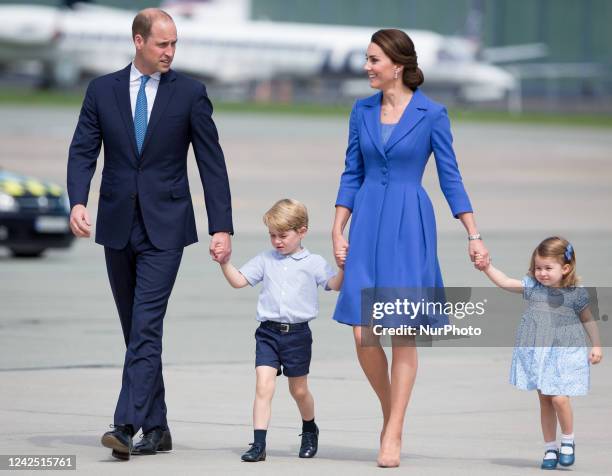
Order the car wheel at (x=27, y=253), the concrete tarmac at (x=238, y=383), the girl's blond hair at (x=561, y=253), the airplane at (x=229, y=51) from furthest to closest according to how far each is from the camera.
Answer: the airplane at (x=229, y=51)
the car wheel at (x=27, y=253)
the concrete tarmac at (x=238, y=383)
the girl's blond hair at (x=561, y=253)

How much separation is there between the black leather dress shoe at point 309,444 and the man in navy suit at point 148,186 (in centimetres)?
60

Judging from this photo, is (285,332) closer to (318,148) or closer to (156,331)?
(156,331)

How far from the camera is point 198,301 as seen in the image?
43.2 feet

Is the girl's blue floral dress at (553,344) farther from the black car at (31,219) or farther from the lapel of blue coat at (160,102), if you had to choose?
the black car at (31,219)

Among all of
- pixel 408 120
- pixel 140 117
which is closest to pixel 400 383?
pixel 408 120

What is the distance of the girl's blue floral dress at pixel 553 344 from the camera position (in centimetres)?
625

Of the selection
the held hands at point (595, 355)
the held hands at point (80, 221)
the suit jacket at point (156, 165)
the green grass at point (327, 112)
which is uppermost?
the green grass at point (327, 112)

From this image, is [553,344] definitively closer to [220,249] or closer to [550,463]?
[550,463]

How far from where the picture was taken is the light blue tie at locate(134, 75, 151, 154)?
22.1 feet

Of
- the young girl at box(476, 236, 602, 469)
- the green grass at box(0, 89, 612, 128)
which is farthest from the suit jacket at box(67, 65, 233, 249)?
the green grass at box(0, 89, 612, 128)

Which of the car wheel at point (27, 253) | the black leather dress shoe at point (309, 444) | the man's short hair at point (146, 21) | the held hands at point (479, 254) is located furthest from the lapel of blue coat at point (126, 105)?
the car wheel at point (27, 253)

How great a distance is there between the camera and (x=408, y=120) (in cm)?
642

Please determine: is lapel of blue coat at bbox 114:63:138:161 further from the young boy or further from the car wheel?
the car wheel

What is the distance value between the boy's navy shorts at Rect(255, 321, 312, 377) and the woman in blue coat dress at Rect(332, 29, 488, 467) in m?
0.26
